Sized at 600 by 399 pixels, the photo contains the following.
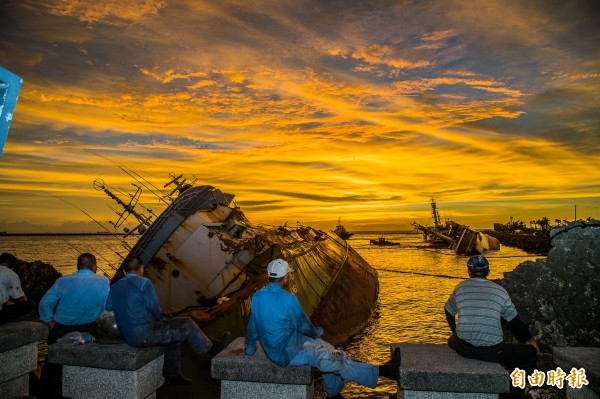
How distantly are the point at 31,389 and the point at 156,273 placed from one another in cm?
836

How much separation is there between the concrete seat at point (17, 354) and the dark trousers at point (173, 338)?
2.06 metres

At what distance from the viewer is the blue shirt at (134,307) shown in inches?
252

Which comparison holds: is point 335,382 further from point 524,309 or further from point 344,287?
point 344,287

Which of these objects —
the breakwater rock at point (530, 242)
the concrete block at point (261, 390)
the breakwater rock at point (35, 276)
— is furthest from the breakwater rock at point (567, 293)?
the breakwater rock at point (530, 242)

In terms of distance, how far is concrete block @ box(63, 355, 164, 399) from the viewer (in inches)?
237

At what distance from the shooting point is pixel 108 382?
608cm

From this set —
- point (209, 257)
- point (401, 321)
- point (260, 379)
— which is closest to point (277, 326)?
point (260, 379)

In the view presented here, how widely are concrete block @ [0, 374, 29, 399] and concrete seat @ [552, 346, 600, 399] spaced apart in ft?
27.2

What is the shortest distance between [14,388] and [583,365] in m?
8.34

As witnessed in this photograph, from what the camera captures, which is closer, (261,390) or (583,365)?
(583,365)

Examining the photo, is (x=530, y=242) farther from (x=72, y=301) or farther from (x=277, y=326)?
(x=72, y=301)

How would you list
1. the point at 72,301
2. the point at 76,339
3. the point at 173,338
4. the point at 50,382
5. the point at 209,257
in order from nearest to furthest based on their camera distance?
the point at 76,339, the point at 173,338, the point at 50,382, the point at 72,301, the point at 209,257

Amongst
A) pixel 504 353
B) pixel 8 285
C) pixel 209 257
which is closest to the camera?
pixel 504 353

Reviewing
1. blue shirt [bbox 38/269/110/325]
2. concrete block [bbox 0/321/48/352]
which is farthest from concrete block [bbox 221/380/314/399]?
concrete block [bbox 0/321/48/352]
